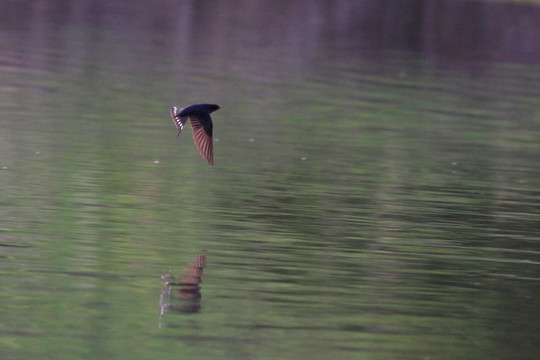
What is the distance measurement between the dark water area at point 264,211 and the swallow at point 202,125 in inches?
20.0

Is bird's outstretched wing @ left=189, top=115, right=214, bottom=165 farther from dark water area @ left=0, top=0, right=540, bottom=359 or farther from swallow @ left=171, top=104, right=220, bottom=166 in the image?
dark water area @ left=0, top=0, right=540, bottom=359

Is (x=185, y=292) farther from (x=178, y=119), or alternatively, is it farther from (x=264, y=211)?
(x=178, y=119)

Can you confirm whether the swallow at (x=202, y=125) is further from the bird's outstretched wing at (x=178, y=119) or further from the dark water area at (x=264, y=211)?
the dark water area at (x=264, y=211)

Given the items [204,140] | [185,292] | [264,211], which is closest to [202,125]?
[204,140]

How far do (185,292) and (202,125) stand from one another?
3.66 meters

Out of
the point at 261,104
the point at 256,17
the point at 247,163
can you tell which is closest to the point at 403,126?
the point at 261,104

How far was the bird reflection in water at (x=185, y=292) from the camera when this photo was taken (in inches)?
328

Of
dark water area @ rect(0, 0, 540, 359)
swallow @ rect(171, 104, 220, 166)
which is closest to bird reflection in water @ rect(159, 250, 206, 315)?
dark water area @ rect(0, 0, 540, 359)

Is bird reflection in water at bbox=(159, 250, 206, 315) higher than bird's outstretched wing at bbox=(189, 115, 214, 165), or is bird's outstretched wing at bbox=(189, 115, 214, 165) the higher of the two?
bird's outstretched wing at bbox=(189, 115, 214, 165)

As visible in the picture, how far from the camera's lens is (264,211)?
39.9ft

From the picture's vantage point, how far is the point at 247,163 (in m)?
15.3

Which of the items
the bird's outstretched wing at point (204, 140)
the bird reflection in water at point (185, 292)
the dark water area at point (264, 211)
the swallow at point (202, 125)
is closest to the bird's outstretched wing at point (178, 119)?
the swallow at point (202, 125)

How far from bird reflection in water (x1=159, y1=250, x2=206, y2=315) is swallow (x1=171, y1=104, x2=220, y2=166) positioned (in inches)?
98.2

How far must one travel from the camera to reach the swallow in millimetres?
12039
